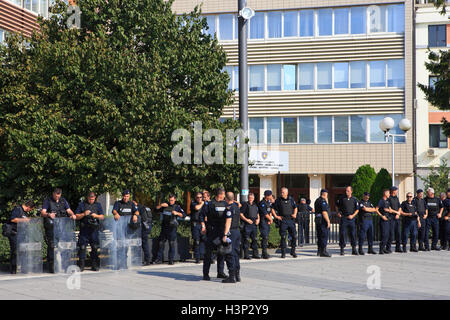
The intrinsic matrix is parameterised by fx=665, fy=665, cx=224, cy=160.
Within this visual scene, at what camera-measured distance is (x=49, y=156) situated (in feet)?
55.5

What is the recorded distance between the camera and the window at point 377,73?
36844 millimetres

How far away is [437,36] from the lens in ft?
Answer: 127

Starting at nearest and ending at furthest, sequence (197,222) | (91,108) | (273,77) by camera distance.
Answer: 1. (197,222)
2. (91,108)
3. (273,77)

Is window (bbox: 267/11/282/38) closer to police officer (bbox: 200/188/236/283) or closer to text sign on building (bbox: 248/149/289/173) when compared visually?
text sign on building (bbox: 248/149/289/173)

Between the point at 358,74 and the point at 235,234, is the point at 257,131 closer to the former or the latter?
the point at 358,74

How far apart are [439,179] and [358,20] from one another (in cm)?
983

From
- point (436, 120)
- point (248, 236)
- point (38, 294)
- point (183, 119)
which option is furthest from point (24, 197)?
point (436, 120)

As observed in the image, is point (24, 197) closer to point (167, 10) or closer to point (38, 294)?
point (167, 10)

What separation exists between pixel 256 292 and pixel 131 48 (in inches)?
444

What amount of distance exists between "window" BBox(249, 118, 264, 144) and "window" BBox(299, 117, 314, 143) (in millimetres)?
2242

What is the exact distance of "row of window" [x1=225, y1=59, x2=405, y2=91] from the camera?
36.8m

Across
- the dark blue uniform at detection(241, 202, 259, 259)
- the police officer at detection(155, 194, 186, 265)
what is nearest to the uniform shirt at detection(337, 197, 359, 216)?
the dark blue uniform at detection(241, 202, 259, 259)

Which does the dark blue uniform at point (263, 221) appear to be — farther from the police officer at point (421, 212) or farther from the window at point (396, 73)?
the window at point (396, 73)

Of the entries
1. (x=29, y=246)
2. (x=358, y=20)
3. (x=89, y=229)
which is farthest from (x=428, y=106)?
(x=29, y=246)
